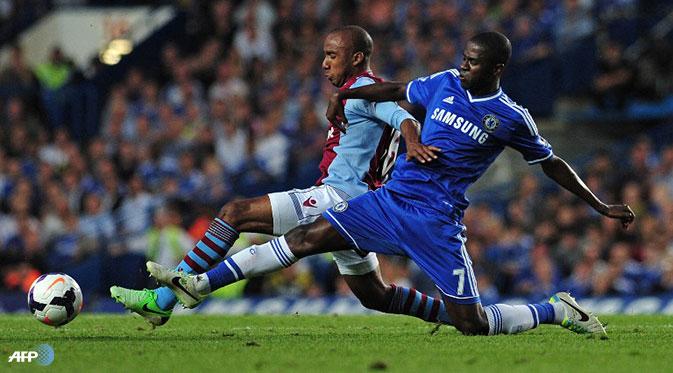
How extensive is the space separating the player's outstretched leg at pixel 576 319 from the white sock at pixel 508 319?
23cm

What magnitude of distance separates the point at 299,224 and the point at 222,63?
13.1m

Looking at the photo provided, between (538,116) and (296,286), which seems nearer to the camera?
(296,286)

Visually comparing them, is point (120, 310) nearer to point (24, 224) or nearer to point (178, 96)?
point (24, 224)

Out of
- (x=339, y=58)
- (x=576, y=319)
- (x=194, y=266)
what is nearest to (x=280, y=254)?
(x=194, y=266)

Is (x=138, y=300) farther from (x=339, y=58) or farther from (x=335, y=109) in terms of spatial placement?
(x=339, y=58)

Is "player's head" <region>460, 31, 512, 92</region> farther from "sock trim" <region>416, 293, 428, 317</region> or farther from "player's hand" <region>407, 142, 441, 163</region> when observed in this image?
"sock trim" <region>416, 293, 428, 317</region>

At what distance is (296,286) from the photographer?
17.6m

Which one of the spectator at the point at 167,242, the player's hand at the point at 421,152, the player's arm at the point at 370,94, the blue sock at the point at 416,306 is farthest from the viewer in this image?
the spectator at the point at 167,242

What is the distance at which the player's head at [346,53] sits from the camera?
32.6ft

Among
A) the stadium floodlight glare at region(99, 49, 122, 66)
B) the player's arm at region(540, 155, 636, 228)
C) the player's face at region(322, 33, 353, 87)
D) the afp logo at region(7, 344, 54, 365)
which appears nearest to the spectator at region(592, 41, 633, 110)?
the stadium floodlight glare at region(99, 49, 122, 66)

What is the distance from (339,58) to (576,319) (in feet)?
8.36

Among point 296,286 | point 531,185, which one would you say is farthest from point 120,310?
point 531,185

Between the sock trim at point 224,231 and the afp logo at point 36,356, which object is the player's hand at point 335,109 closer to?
the sock trim at point 224,231

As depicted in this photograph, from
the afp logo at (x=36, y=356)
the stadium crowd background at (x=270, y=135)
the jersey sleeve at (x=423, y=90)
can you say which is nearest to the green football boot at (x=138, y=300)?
the afp logo at (x=36, y=356)
